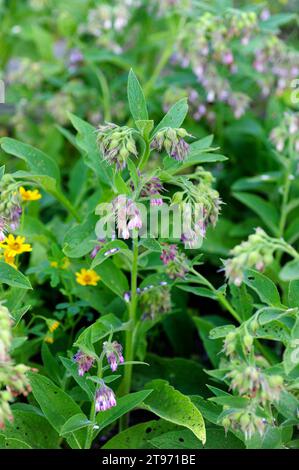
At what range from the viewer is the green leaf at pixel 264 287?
2.09 m

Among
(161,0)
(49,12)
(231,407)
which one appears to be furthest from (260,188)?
(49,12)

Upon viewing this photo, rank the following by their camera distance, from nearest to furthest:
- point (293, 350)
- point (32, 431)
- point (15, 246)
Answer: point (293, 350)
point (32, 431)
point (15, 246)

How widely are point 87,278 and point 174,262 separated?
15.1 inches

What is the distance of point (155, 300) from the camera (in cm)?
233

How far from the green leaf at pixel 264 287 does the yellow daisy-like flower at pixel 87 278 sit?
0.55 metres

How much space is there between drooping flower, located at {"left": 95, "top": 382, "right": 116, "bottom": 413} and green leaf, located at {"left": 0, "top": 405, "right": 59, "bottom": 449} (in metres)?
0.35

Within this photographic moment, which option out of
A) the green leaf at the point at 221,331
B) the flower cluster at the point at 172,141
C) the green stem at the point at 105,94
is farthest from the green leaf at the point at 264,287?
the green stem at the point at 105,94

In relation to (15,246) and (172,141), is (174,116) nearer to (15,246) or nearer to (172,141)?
(172,141)

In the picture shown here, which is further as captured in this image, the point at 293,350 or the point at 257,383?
the point at 293,350

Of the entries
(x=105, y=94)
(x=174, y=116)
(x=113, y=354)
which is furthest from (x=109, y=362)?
(x=105, y=94)

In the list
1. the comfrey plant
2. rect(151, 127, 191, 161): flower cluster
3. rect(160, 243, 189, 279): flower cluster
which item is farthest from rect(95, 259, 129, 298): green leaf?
rect(151, 127, 191, 161): flower cluster

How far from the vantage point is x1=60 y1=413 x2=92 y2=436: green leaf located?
6.60 feet

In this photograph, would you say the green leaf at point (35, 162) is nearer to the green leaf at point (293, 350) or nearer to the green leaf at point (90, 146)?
the green leaf at point (90, 146)
